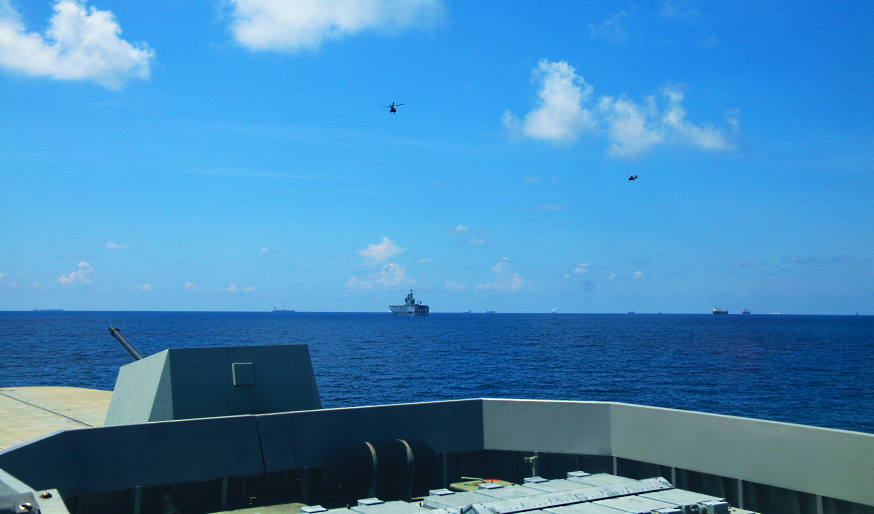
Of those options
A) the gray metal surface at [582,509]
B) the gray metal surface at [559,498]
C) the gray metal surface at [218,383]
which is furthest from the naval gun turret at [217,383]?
the gray metal surface at [582,509]

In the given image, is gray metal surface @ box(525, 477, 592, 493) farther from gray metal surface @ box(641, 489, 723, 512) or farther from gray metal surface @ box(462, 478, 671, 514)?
gray metal surface @ box(641, 489, 723, 512)

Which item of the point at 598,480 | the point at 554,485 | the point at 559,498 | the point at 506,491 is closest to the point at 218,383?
the point at 506,491

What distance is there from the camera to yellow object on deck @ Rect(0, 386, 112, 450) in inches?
549

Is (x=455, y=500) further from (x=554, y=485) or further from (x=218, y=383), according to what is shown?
(x=218, y=383)

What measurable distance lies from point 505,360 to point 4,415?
72.1m

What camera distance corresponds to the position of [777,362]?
85125 mm

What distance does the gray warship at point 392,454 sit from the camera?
803 cm

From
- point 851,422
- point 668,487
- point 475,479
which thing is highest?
point 668,487

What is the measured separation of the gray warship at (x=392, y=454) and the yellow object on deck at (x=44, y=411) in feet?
1.62

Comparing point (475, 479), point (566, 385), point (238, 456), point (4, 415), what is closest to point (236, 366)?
point (238, 456)

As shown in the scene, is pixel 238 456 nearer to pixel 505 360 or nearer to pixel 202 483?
pixel 202 483

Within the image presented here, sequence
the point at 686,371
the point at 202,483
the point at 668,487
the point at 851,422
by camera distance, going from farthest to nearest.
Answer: the point at 686,371 → the point at 851,422 → the point at 202,483 → the point at 668,487

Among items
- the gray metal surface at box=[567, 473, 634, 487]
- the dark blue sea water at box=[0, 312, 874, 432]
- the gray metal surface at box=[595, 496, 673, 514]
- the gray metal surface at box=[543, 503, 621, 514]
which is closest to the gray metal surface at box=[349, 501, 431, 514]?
the gray metal surface at box=[543, 503, 621, 514]

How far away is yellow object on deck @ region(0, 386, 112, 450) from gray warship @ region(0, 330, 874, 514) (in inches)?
19.5
